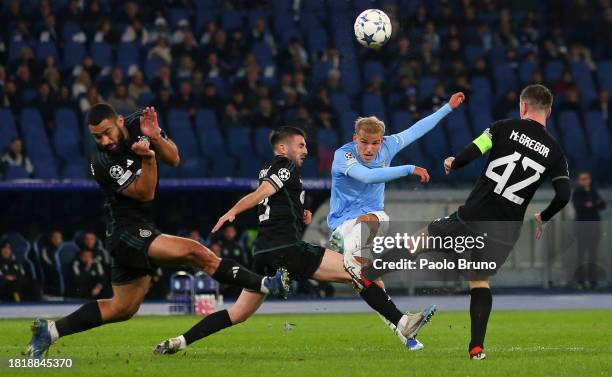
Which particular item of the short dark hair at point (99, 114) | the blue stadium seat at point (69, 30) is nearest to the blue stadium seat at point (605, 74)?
the blue stadium seat at point (69, 30)

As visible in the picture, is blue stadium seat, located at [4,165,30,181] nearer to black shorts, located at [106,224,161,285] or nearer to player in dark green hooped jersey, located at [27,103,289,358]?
player in dark green hooped jersey, located at [27,103,289,358]

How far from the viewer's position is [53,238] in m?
22.6

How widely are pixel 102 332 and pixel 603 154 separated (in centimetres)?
1276

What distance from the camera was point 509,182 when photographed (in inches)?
382

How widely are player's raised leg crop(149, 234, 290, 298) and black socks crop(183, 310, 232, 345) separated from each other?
0.88 meters

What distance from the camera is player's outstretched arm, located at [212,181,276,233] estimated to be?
996 cm

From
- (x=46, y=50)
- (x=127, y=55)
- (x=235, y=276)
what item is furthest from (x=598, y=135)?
(x=235, y=276)

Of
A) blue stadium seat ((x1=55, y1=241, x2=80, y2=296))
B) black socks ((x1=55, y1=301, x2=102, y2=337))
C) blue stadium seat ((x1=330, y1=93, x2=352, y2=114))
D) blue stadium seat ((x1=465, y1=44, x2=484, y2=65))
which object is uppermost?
blue stadium seat ((x1=465, y1=44, x2=484, y2=65))

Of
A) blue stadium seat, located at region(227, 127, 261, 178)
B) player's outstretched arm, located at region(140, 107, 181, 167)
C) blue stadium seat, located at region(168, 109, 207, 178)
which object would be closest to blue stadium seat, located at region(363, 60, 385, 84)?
blue stadium seat, located at region(227, 127, 261, 178)

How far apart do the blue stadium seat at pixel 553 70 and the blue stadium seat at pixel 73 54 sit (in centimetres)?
916

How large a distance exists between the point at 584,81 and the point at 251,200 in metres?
17.9

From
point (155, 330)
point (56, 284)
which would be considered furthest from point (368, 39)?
point (56, 284)

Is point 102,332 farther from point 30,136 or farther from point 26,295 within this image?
point 30,136

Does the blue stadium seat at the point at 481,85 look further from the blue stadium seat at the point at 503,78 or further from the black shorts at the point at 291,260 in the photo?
the black shorts at the point at 291,260
